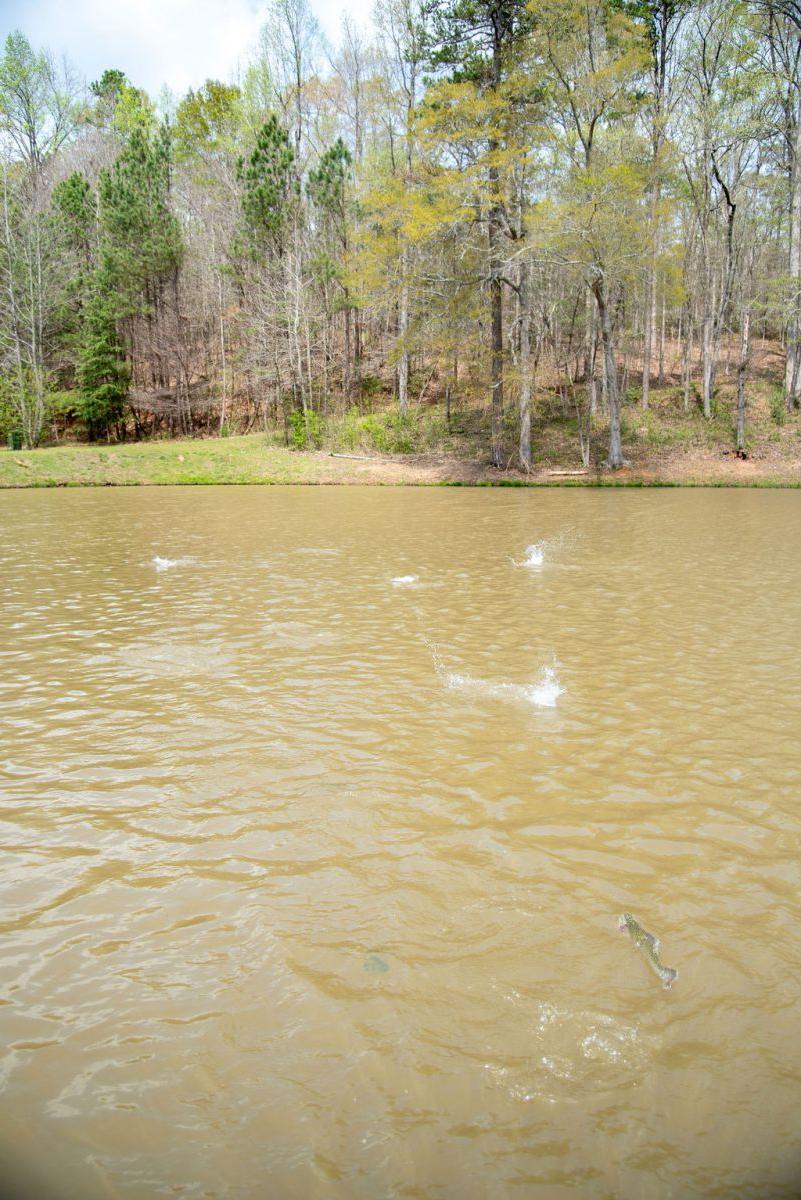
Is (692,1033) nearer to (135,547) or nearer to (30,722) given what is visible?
(30,722)

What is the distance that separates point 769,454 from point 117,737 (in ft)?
94.1

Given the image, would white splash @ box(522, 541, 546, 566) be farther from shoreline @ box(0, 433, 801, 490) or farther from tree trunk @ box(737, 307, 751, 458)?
tree trunk @ box(737, 307, 751, 458)

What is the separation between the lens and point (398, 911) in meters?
2.87

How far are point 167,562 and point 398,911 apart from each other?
891cm

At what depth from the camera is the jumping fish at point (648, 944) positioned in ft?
8.22

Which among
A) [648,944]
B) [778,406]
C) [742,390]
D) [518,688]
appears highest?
[742,390]

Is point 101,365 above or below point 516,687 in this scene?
above

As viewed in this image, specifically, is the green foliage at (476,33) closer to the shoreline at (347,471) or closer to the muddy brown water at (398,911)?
the shoreline at (347,471)

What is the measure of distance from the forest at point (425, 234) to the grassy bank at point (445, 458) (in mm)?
755

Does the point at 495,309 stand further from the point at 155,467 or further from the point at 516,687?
the point at 516,687

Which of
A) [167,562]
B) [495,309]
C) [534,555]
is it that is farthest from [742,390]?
[167,562]

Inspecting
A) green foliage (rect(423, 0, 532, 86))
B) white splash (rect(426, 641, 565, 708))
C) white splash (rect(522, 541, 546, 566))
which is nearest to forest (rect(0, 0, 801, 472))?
green foliage (rect(423, 0, 532, 86))

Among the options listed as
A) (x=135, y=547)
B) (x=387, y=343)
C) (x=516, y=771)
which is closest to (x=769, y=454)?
(x=387, y=343)

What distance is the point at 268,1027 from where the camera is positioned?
90.8 inches
